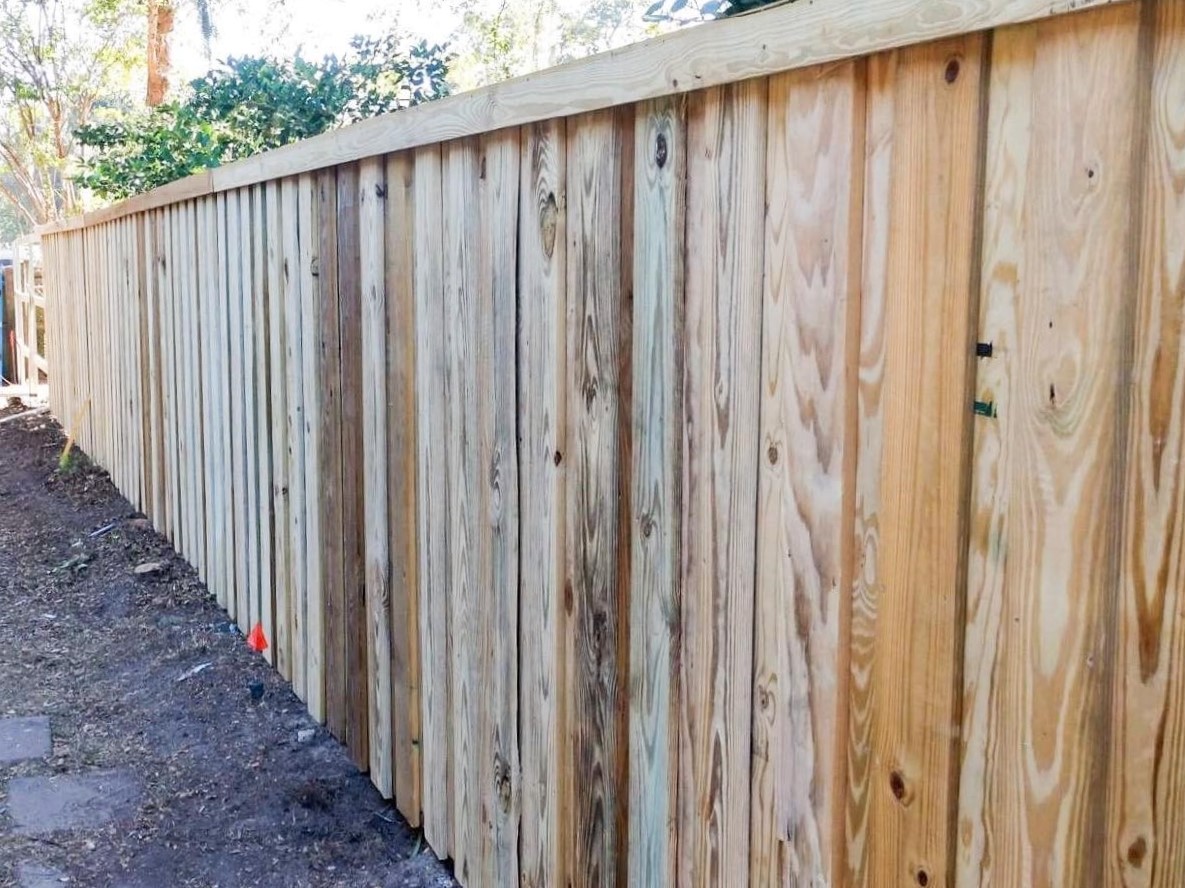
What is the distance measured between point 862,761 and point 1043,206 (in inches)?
29.2

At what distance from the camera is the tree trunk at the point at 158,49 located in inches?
660

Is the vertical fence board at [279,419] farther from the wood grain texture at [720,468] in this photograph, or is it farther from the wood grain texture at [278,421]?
the wood grain texture at [720,468]

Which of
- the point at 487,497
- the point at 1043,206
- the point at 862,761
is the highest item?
the point at 1043,206

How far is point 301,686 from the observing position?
4.22m

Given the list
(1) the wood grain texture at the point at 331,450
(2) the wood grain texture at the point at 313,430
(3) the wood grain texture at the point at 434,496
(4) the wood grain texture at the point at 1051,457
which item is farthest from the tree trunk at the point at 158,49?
(4) the wood grain texture at the point at 1051,457

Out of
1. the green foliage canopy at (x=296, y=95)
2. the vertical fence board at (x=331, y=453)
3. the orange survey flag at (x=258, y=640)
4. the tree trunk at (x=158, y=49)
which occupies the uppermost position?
the tree trunk at (x=158, y=49)

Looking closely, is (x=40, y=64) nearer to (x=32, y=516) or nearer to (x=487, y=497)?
(x=32, y=516)

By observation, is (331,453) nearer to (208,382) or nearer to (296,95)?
(208,382)

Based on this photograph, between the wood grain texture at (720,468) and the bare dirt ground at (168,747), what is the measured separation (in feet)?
4.60

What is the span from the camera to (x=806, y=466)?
163 centimetres

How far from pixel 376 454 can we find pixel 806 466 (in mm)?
1921

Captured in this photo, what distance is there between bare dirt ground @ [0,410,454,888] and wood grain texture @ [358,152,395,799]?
11.1 inches

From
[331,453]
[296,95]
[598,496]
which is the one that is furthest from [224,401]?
[296,95]

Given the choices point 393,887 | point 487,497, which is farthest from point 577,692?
point 393,887
